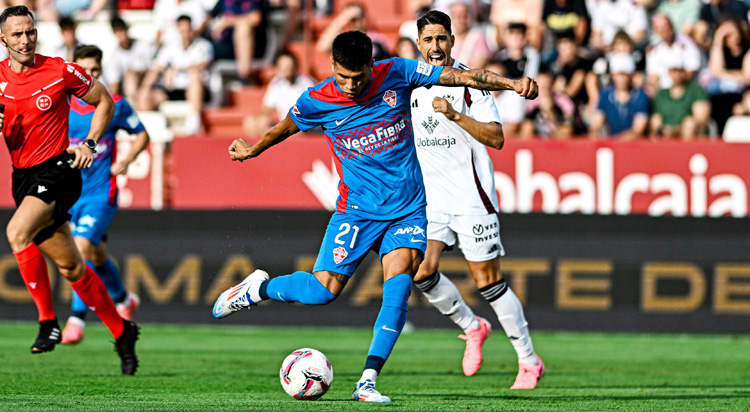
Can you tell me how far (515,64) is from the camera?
15594 mm

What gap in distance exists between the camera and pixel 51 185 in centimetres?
818

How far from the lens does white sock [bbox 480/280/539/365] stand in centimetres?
857

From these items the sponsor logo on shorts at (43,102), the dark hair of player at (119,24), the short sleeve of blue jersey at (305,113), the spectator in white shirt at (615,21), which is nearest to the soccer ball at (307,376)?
the short sleeve of blue jersey at (305,113)

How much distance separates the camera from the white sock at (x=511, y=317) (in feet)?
28.1

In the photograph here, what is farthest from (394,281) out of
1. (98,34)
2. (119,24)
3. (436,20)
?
(98,34)

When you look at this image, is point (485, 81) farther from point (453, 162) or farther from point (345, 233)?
point (453, 162)

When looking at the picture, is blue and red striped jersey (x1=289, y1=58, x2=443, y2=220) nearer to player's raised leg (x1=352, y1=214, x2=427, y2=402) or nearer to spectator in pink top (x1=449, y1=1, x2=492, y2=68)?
player's raised leg (x1=352, y1=214, x2=427, y2=402)

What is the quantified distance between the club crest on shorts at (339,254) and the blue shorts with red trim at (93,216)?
3.94m

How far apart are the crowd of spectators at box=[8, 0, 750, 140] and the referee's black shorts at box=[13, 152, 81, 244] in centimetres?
726

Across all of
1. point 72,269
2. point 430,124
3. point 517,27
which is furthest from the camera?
point 517,27

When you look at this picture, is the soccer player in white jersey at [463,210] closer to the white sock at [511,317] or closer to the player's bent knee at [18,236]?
the white sock at [511,317]

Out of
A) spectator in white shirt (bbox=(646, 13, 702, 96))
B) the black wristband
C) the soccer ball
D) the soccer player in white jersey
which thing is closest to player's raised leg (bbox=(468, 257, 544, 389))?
the soccer player in white jersey

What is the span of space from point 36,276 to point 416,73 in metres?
3.22

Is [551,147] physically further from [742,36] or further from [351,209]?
[351,209]
